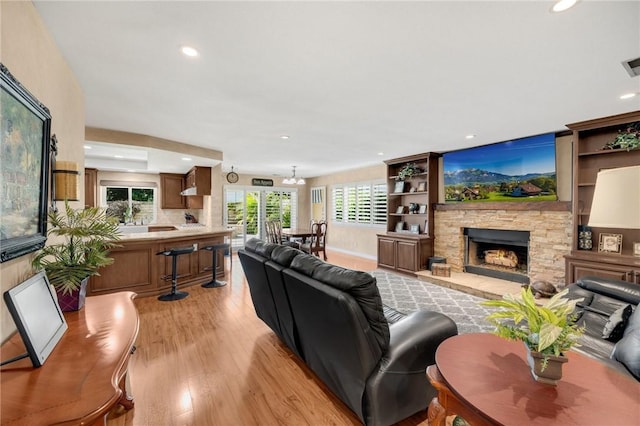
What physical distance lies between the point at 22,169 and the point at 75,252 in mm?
589

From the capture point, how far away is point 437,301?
13.1 ft

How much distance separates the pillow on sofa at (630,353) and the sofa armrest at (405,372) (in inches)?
35.6

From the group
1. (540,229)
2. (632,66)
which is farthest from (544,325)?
(540,229)

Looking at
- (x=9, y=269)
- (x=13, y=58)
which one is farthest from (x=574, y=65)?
(x=9, y=269)

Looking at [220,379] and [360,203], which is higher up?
[360,203]

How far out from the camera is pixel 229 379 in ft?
7.06

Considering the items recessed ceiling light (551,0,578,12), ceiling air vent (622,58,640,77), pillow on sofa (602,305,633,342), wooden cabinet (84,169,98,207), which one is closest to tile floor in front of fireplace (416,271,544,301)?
pillow on sofa (602,305,633,342)

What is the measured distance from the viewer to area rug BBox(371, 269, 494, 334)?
324 cm

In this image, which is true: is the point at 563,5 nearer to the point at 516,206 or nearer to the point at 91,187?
the point at 516,206

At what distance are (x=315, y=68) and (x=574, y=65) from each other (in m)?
2.01

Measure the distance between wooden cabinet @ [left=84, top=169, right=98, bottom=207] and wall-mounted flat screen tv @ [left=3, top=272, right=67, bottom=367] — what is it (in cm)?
661

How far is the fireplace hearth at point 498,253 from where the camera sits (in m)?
4.53

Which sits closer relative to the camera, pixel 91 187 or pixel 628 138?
pixel 628 138

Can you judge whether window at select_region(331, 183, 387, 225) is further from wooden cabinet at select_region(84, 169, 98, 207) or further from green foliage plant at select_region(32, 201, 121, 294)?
wooden cabinet at select_region(84, 169, 98, 207)
